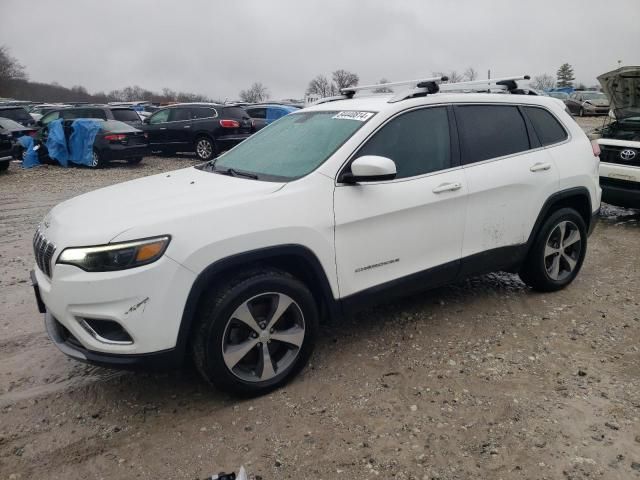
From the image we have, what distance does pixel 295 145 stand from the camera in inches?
145

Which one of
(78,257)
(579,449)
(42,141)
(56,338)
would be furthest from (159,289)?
(42,141)

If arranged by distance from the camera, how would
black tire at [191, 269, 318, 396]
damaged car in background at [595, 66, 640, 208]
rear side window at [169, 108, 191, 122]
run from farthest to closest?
1. rear side window at [169, 108, 191, 122]
2. damaged car in background at [595, 66, 640, 208]
3. black tire at [191, 269, 318, 396]

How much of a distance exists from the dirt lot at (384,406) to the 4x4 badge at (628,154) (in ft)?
11.0

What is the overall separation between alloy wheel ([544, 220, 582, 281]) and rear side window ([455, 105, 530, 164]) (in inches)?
32.5

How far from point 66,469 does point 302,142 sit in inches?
94.4

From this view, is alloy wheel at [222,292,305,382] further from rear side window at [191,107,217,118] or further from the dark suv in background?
rear side window at [191,107,217,118]

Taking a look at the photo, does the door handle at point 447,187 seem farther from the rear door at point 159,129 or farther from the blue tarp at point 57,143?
the rear door at point 159,129

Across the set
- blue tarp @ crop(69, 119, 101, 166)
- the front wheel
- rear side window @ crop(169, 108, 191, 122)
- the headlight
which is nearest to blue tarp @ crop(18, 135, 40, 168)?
blue tarp @ crop(69, 119, 101, 166)

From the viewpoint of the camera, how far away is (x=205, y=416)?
300cm

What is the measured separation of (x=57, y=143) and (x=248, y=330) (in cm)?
1304

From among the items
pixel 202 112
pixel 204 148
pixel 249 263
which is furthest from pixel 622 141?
pixel 202 112

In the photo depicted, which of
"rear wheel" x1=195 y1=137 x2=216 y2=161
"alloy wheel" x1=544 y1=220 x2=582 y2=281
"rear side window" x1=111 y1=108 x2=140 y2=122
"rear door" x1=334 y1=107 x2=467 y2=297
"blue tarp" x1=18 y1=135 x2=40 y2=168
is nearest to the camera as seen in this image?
"rear door" x1=334 y1=107 x2=467 y2=297

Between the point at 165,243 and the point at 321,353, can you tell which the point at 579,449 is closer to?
the point at 321,353

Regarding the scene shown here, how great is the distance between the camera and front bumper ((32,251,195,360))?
2.62 m
